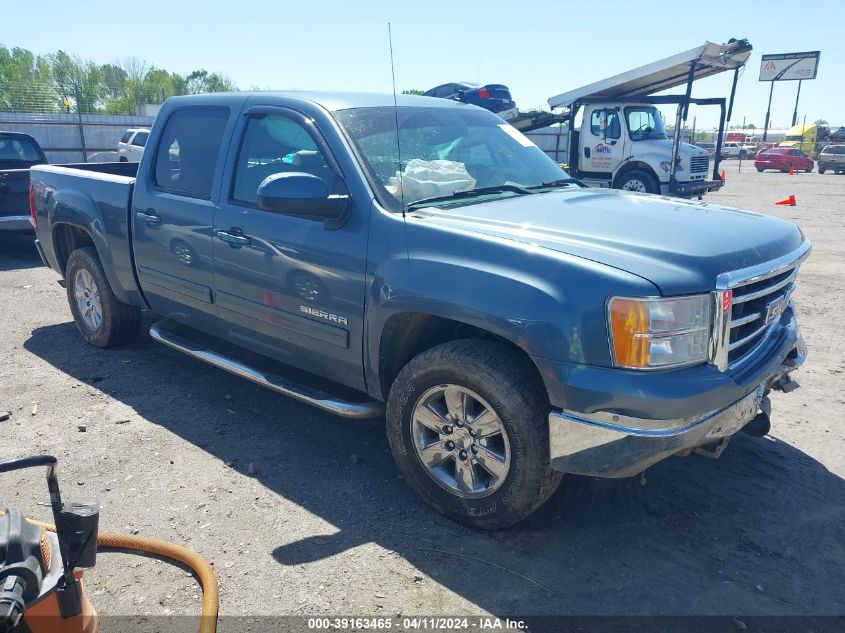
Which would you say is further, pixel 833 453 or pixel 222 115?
pixel 222 115

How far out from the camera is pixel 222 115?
4.34 m

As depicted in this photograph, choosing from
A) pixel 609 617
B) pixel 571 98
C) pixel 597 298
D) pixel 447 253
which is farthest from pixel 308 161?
pixel 571 98

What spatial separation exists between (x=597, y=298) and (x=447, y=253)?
72 centimetres

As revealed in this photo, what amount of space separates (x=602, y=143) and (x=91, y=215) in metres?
13.5

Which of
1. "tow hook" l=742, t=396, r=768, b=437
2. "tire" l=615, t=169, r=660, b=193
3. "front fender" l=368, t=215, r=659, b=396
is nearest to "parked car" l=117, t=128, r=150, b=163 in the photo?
"tire" l=615, t=169, r=660, b=193

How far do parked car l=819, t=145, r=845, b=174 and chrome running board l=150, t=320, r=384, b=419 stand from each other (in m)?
39.0

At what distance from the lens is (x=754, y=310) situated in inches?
120

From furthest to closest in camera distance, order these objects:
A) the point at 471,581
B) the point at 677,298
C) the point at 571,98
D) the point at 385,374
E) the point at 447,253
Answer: the point at 571,98 → the point at 385,374 → the point at 447,253 → the point at 471,581 → the point at 677,298

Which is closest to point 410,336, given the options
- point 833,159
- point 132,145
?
point 132,145

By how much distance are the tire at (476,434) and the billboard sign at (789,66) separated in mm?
72759

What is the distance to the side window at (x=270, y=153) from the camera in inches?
151

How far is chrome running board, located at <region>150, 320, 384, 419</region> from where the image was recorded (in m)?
3.56

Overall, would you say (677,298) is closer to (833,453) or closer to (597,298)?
(597,298)

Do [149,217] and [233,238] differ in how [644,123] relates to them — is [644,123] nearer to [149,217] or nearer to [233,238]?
[149,217]
